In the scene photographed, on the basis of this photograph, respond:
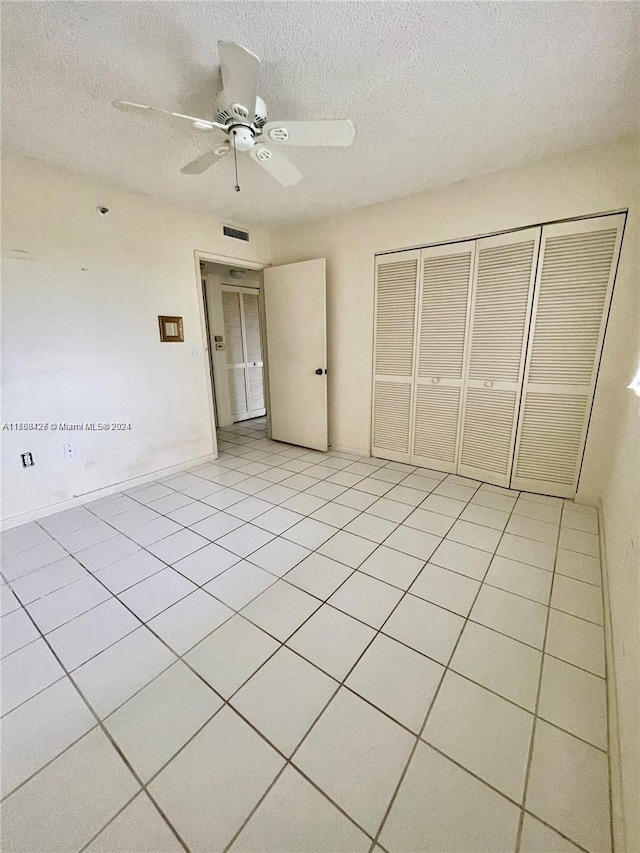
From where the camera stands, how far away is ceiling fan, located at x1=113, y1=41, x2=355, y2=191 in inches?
52.1

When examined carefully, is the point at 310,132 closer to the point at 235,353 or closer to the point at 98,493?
the point at 98,493

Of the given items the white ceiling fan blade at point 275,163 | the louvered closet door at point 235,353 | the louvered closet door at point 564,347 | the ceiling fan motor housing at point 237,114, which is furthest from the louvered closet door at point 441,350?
the louvered closet door at point 235,353

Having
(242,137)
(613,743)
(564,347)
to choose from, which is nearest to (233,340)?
(242,137)

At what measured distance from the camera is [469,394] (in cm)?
301

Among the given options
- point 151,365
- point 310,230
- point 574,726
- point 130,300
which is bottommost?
point 574,726

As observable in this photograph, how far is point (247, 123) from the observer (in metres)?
1.58

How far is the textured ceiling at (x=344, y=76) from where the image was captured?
1.33 meters

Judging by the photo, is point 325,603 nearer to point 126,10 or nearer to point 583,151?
point 126,10

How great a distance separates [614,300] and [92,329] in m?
3.88

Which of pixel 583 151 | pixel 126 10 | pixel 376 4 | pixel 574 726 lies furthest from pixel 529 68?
pixel 574 726

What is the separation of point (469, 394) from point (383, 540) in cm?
158

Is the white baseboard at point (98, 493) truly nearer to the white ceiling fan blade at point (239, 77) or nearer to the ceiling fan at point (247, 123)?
the ceiling fan at point (247, 123)

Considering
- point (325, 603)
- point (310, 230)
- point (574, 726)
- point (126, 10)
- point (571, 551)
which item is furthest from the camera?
point (310, 230)

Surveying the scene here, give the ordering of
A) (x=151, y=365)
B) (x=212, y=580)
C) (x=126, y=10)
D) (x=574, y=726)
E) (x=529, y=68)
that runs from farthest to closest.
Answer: (x=151, y=365) → (x=212, y=580) → (x=529, y=68) → (x=126, y=10) → (x=574, y=726)
